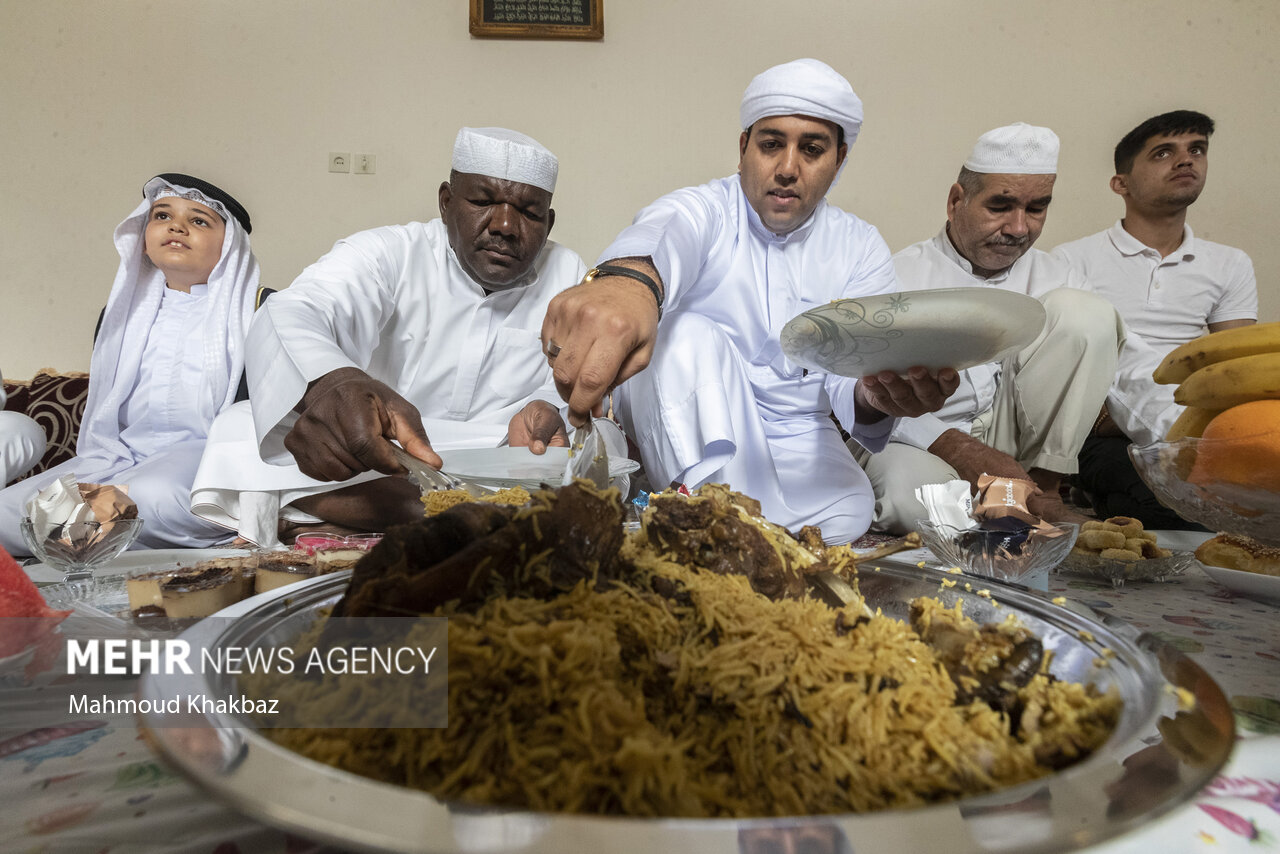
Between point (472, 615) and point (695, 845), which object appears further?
point (472, 615)

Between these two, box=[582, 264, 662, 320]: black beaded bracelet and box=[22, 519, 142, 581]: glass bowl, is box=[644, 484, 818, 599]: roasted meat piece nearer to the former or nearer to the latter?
box=[582, 264, 662, 320]: black beaded bracelet

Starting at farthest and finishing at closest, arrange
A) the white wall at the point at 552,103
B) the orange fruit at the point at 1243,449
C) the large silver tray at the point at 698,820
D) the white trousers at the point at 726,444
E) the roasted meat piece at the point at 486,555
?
the white wall at the point at 552,103, the white trousers at the point at 726,444, the orange fruit at the point at 1243,449, the roasted meat piece at the point at 486,555, the large silver tray at the point at 698,820

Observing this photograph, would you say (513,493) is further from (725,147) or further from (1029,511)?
(725,147)

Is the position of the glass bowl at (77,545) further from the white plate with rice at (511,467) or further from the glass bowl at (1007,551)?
the glass bowl at (1007,551)

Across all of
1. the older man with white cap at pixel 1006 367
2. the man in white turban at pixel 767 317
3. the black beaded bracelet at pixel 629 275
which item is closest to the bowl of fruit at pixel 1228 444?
the man in white turban at pixel 767 317

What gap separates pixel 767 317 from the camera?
2.70 meters

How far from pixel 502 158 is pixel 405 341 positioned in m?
0.86

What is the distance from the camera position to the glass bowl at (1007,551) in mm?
1143

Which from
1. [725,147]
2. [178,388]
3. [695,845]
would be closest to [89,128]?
[178,388]

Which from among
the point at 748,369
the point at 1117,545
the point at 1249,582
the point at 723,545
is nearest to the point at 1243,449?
the point at 1249,582

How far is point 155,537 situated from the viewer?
2.45 m

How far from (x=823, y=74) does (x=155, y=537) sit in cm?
274

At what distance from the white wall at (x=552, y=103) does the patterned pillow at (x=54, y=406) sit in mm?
1219

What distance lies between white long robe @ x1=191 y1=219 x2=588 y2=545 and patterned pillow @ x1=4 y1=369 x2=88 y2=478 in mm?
1667
